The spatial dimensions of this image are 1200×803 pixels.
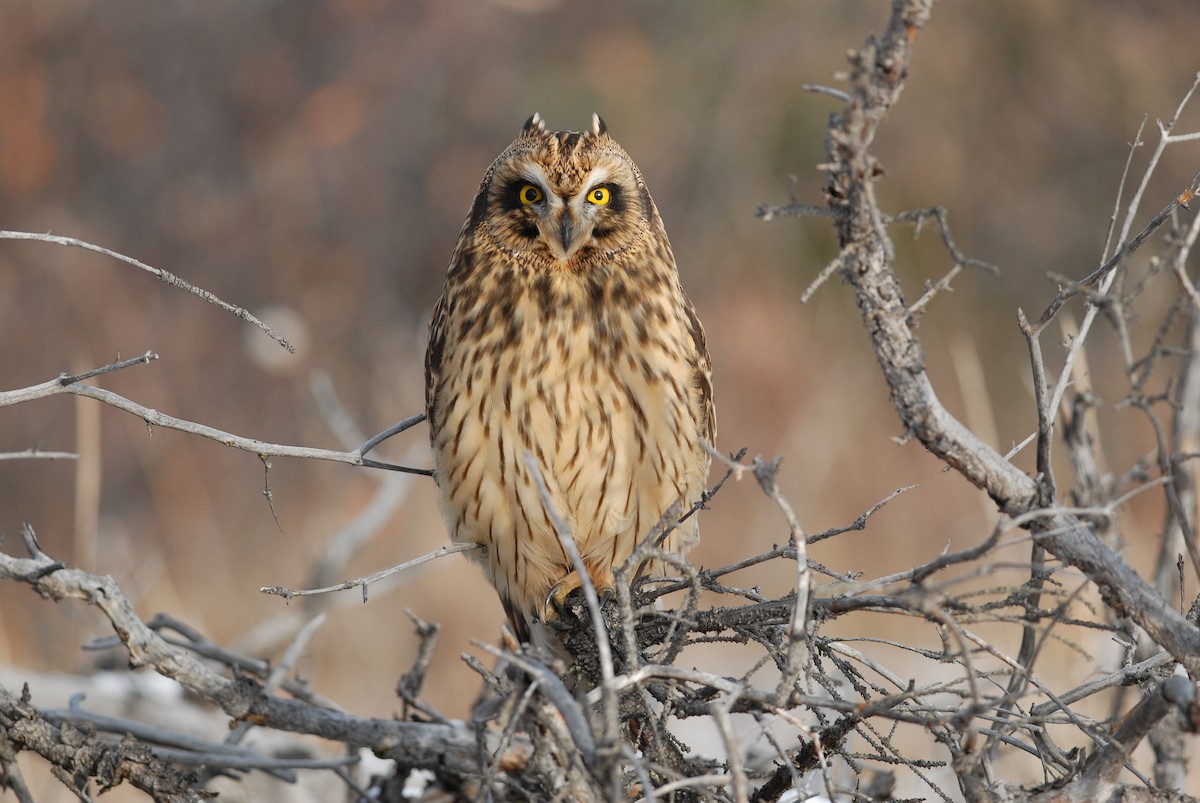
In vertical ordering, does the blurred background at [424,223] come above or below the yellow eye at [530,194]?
above

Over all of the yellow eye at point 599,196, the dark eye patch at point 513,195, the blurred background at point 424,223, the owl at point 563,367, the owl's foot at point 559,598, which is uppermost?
the blurred background at point 424,223

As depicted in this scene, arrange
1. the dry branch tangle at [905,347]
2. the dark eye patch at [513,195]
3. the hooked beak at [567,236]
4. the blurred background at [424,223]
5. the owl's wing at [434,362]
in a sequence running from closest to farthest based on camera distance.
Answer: the dry branch tangle at [905,347] → the hooked beak at [567,236] → the dark eye patch at [513,195] → the owl's wing at [434,362] → the blurred background at [424,223]

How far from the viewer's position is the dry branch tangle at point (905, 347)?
1.43m

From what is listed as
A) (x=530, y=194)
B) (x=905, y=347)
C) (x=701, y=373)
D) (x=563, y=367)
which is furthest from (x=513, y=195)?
(x=905, y=347)

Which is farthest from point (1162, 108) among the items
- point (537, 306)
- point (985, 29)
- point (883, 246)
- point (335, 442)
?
point (883, 246)

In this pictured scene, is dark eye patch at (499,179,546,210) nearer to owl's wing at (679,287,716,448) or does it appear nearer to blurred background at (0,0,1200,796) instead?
owl's wing at (679,287,716,448)

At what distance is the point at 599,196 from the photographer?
2.99 metres

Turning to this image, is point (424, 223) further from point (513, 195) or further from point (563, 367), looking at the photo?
point (563, 367)

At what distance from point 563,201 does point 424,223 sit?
5.41m

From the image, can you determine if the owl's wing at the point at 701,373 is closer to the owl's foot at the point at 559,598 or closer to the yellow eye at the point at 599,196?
the yellow eye at the point at 599,196

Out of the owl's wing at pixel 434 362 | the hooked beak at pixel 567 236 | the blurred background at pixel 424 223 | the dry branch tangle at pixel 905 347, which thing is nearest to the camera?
the dry branch tangle at pixel 905 347

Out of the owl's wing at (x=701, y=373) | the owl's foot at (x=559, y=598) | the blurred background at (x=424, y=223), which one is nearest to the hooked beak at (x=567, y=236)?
the owl's wing at (x=701, y=373)

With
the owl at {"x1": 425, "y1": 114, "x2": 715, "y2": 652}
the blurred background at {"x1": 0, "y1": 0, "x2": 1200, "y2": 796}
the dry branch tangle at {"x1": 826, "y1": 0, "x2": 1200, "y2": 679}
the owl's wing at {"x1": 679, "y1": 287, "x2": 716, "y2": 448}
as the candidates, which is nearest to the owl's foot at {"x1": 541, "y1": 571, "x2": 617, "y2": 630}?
the owl at {"x1": 425, "y1": 114, "x2": 715, "y2": 652}

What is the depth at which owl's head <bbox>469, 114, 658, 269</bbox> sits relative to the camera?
2.91 metres
